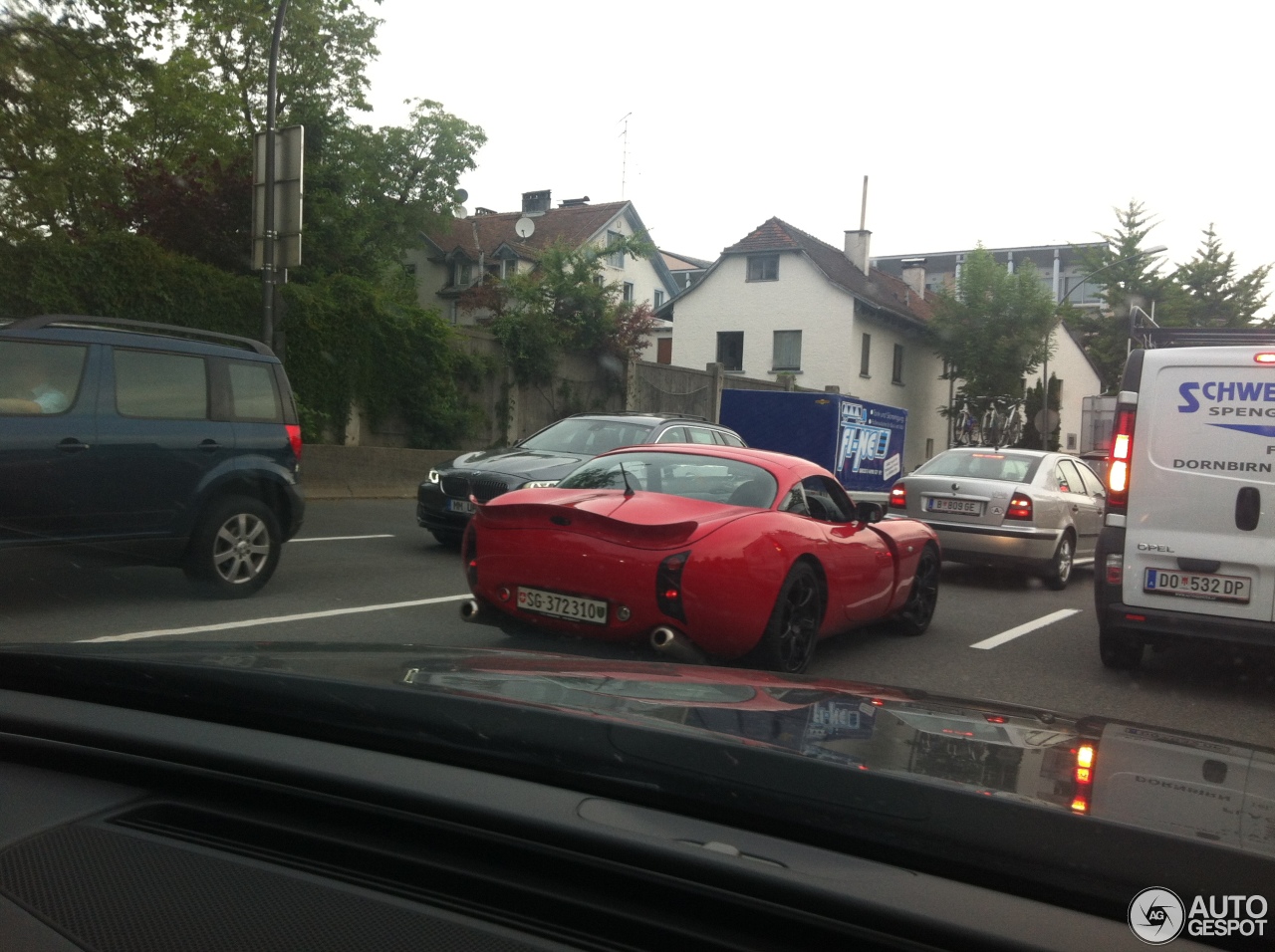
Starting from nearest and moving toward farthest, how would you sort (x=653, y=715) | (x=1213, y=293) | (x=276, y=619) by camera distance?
1. (x=653, y=715)
2. (x=276, y=619)
3. (x=1213, y=293)

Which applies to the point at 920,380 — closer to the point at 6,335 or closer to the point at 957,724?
the point at 6,335

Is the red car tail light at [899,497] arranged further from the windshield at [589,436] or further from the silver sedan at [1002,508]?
the windshield at [589,436]

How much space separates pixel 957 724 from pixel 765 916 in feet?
3.34

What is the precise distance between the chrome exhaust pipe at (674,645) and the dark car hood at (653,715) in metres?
2.72

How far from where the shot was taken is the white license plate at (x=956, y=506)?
40.8 feet

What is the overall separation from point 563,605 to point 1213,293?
6939cm

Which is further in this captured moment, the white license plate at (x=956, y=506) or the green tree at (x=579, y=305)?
the green tree at (x=579, y=305)

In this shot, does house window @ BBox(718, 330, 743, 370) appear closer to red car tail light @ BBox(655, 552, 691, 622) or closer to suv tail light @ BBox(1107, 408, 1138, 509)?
suv tail light @ BBox(1107, 408, 1138, 509)

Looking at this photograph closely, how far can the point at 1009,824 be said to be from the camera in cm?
162

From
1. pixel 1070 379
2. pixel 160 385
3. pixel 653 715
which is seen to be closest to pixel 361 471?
pixel 160 385

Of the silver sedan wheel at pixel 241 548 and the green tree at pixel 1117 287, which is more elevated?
the green tree at pixel 1117 287

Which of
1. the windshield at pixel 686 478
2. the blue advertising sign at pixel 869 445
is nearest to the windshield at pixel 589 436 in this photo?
the windshield at pixel 686 478

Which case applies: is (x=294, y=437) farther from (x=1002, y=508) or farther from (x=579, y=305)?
(x=579, y=305)

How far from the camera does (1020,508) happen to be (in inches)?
481
